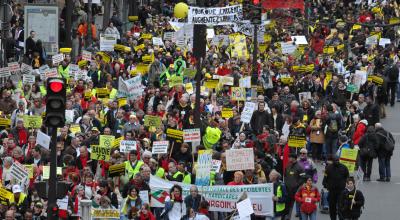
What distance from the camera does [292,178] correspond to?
2864cm

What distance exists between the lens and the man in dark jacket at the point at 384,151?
32.7 metres

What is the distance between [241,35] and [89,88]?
10.4 metres

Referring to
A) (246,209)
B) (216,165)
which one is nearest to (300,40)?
(216,165)

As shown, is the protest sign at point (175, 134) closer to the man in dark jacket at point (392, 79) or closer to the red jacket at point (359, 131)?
the red jacket at point (359, 131)

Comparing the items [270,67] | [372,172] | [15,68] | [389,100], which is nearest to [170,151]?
[372,172]

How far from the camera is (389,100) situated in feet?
150

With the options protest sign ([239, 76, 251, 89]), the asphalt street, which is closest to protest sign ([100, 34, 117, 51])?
protest sign ([239, 76, 251, 89])

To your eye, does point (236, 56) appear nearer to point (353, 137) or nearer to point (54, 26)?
point (54, 26)

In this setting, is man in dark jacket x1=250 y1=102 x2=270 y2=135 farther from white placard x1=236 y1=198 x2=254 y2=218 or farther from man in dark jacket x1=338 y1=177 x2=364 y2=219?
white placard x1=236 y1=198 x2=254 y2=218

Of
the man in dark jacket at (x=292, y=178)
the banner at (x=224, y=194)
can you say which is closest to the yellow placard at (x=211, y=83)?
the man in dark jacket at (x=292, y=178)

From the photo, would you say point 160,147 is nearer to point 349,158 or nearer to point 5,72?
point 349,158

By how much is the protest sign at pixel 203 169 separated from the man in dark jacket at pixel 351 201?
2.29m

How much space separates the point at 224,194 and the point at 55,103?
5.01 metres

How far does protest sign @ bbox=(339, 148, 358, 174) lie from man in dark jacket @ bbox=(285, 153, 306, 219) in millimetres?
1388
